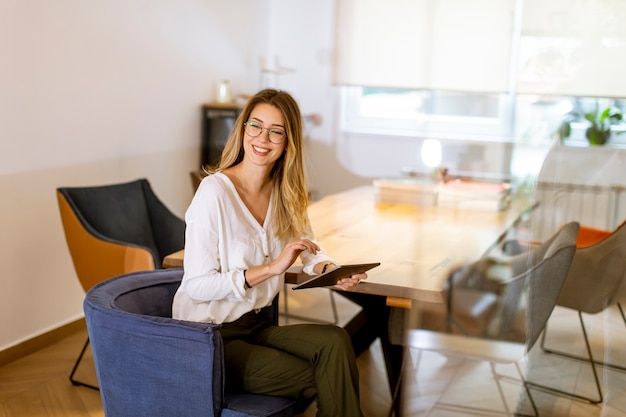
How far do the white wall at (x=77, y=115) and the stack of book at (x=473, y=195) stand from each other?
1.71 meters

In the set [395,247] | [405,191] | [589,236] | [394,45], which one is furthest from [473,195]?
[394,45]

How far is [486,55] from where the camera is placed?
3811 millimetres

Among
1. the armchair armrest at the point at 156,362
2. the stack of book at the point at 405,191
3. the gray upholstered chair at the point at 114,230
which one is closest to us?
the armchair armrest at the point at 156,362

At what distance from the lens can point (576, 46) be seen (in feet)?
7.21

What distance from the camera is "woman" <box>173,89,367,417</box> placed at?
2.10 meters

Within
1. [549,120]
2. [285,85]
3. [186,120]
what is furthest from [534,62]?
[285,85]

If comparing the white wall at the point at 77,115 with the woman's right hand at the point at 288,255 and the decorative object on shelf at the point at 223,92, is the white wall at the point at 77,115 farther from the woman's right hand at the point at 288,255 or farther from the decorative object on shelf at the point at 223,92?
the woman's right hand at the point at 288,255

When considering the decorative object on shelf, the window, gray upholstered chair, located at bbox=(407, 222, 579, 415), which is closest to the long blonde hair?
gray upholstered chair, located at bbox=(407, 222, 579, 415)

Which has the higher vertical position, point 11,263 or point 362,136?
point 362,136

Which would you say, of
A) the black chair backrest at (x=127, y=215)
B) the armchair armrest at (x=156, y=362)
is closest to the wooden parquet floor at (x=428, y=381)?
the black chair backrest at (x=127, y=215)

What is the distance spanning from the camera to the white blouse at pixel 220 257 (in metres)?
2.11

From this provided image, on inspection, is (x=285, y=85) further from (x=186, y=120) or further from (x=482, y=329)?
(x=482, y=329)

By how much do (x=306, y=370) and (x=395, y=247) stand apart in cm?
77

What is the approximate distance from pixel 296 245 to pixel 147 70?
2.50m
